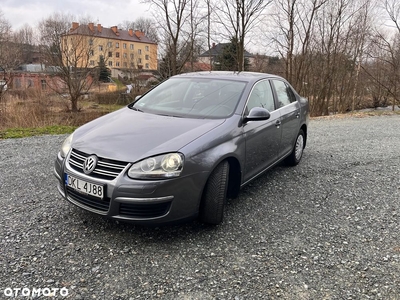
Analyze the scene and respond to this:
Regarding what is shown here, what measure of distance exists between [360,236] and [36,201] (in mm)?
3552

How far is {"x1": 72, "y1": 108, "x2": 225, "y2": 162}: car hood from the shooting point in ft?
8.49

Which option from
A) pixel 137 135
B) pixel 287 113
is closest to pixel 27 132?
pixel 137 135

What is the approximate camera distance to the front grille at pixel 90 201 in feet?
8.33

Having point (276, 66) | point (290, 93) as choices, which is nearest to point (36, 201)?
point (290, 93)

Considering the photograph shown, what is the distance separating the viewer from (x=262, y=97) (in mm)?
3938

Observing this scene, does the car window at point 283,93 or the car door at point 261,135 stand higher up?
the car window at point 283,93

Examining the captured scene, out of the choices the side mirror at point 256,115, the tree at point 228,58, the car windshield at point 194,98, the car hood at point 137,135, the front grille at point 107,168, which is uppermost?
the tree at point 228,58

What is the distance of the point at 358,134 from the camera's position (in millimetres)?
8430

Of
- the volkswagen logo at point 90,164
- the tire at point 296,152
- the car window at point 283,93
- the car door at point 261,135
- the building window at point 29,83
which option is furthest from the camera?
the building window at point 29,83

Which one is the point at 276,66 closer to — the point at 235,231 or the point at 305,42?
the point at 305,42

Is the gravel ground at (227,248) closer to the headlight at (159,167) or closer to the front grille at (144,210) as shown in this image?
the front grille at (144,210)

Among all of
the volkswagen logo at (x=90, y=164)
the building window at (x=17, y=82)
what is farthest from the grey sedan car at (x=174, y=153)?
the building window at (x=17, y=82)

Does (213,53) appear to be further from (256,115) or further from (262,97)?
(256,115)

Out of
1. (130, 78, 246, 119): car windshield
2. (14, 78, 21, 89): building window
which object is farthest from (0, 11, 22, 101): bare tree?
(130, 78, 246, 119): car windshield
